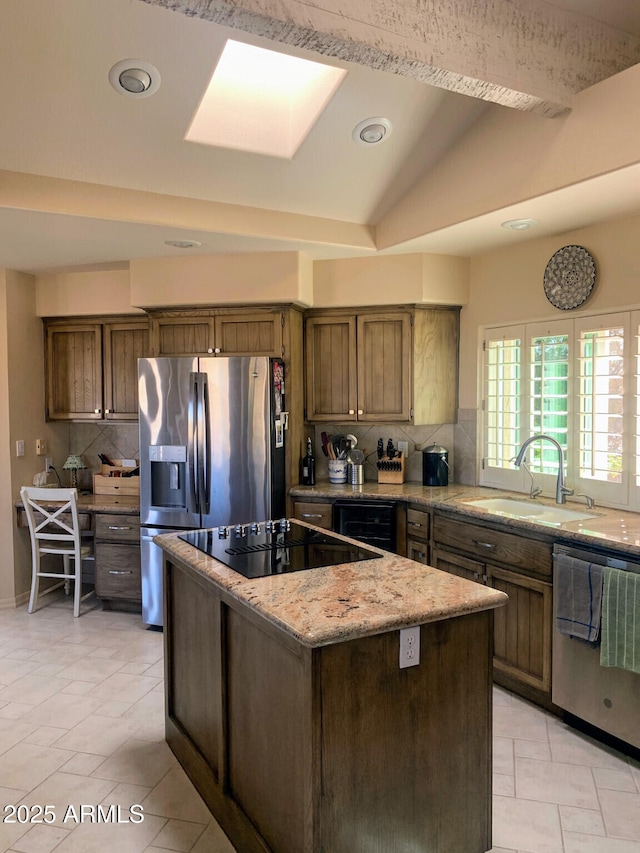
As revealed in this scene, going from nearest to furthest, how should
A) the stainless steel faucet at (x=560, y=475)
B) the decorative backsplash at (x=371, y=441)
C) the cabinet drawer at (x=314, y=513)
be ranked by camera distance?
the stainless steel faucet at (x=560, y=475) < the cabinet drawer at (x=314, y=513) < the decorative backsplash at (x=371, y=441)

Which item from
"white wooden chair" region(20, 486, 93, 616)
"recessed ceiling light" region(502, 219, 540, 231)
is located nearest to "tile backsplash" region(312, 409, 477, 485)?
"recessed ceiling light" region(502, 219, 540, 231)

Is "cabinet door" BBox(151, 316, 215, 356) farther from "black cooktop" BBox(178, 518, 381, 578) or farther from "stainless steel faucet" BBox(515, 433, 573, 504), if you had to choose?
"stainless steel faucet" BBox(515, 433, 573, 504)

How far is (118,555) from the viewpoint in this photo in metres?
4.28

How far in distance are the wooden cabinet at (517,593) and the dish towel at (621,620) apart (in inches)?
13.8

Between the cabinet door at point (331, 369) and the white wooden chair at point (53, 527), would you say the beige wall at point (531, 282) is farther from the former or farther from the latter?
the white wooden chair at point (53, 527)

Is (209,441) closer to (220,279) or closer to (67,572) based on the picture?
(220,279)

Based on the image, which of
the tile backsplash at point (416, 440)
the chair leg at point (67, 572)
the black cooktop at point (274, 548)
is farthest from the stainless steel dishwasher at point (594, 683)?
the chair leg at point (67, 572)

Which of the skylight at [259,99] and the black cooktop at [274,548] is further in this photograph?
the skylight at [259,99]

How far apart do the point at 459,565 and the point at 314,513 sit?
1044 mm

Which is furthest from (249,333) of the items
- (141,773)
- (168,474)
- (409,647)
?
(409,647)

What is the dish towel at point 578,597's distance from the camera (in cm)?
261

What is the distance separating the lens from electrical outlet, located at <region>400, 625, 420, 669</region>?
178cm

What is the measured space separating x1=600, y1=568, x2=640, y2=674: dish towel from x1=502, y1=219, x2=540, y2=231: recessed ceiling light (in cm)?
180

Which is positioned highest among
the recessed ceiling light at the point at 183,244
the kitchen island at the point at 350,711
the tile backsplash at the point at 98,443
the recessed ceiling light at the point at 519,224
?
the recessed ceiling light at the point at 183,244
